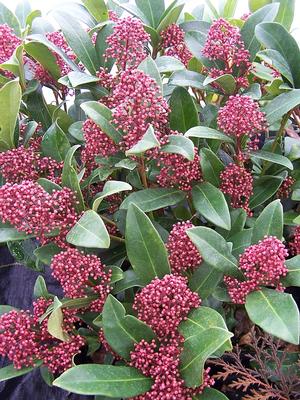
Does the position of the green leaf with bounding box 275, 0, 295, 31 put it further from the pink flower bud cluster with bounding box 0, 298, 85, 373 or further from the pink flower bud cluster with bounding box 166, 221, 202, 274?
the pink flower bud cluster with bounding box 0, 298, 85, 373

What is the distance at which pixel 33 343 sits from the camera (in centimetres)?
91

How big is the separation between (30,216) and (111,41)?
0.34 metres

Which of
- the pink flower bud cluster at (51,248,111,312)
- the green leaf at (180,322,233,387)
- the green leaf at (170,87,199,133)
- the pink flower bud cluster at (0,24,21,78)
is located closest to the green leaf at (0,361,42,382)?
the pink flower bud cluster at (51,248,111,312)

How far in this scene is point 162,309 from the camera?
33.2 inches

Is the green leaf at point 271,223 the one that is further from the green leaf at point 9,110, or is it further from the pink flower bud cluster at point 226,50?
the green leaf at point 9,110

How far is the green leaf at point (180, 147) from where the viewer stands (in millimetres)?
869

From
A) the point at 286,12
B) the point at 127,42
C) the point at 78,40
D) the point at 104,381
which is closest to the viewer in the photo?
the point at 104,381

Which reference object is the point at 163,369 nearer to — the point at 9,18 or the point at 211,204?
the point at 211,204

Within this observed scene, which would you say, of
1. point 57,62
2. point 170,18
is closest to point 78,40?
point 57,62

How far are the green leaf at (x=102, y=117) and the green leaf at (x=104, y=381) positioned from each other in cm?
36

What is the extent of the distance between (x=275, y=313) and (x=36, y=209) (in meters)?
0.38

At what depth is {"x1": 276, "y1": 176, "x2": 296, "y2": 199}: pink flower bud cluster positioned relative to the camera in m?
1.09

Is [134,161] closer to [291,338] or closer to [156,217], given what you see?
[156,217]

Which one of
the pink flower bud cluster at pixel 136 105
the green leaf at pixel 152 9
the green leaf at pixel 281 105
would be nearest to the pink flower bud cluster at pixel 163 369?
the pink flower bud cluster at pixel 136 105
